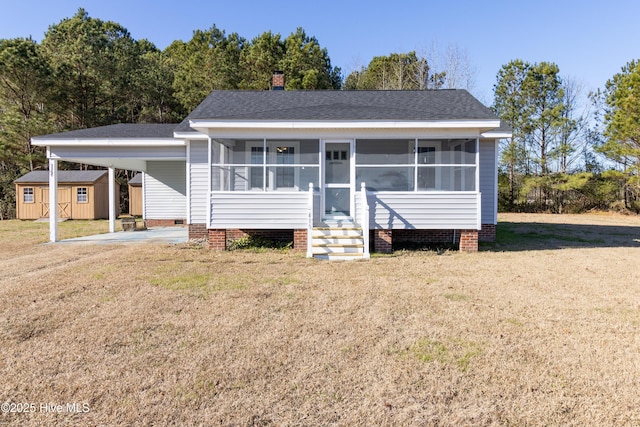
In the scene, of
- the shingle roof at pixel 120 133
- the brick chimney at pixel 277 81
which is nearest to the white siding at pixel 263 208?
the shingle roof at pixel 120 133

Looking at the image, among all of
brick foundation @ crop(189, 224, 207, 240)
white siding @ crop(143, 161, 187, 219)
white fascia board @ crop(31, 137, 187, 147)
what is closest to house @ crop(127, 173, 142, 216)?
white siding @ crop(143, 161, 187, 219)

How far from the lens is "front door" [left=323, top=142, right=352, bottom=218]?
912 cm

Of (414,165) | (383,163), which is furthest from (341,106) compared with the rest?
(414,165)

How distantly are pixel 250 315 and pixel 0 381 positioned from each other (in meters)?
2.21

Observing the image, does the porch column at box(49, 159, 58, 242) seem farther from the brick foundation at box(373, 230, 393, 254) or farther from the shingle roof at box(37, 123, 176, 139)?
the brick foundation at box(373, 230, 393, 254)

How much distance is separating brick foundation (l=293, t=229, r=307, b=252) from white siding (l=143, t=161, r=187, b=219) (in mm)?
8073

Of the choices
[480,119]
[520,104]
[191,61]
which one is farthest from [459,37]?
[480,119]

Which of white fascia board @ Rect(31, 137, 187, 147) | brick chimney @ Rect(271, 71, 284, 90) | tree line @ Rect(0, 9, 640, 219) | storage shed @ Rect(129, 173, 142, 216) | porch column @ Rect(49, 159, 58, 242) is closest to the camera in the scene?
white fascia board @ Rect(31, 137, 187, 147)

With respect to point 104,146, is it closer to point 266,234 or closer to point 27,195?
point 266,234

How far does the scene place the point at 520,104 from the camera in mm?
25734

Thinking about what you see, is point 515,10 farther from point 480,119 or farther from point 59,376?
point 59,376

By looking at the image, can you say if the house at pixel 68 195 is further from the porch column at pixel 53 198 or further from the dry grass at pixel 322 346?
the dry grass at pixel 322 346

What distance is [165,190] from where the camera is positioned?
1531 cm

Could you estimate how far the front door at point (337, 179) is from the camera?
29.9 ft
